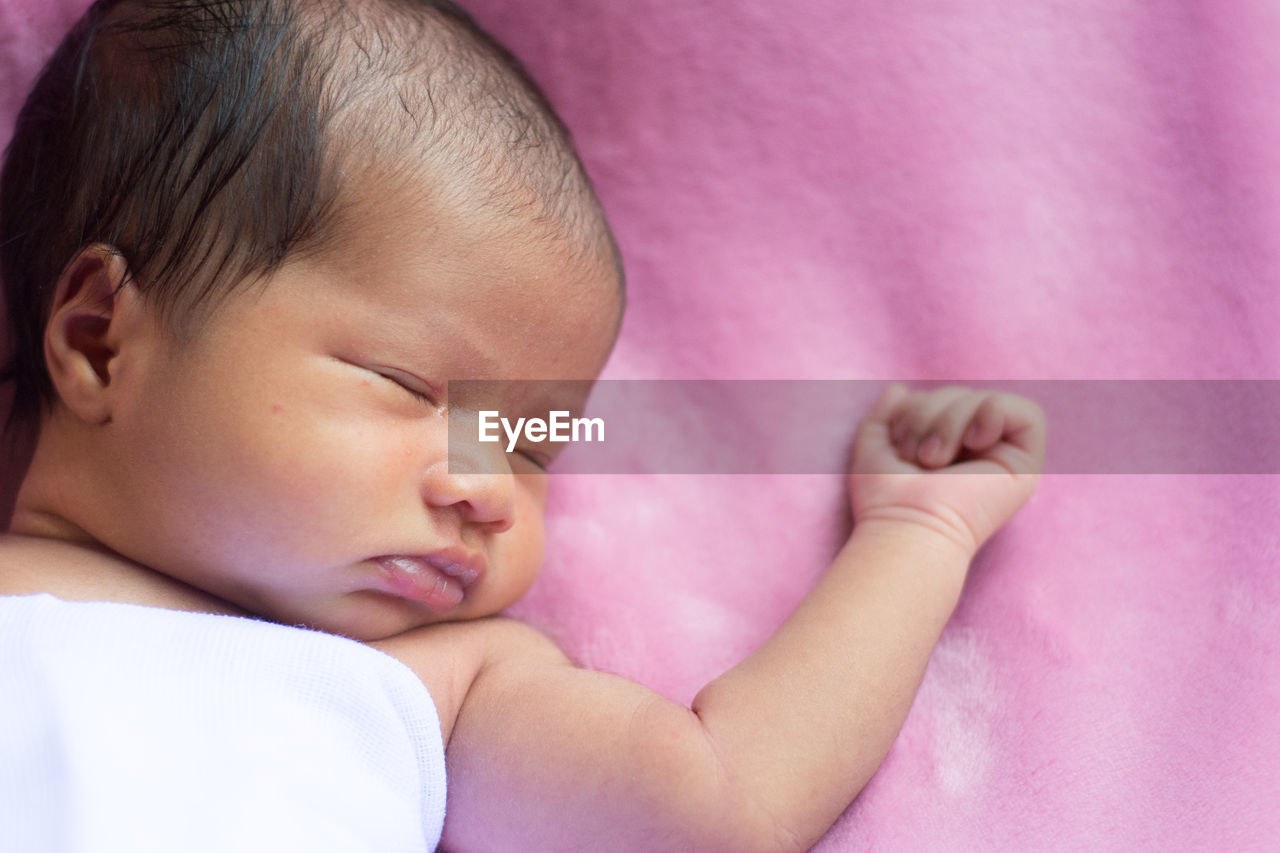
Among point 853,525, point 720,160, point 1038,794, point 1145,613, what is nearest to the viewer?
point 1038,794

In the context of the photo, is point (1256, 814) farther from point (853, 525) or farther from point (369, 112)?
point (369, 112)

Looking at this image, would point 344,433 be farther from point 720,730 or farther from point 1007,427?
point 1007,427

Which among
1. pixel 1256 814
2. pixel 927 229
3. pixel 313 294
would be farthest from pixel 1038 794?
pixel 313 294

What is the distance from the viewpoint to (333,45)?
0.95 m

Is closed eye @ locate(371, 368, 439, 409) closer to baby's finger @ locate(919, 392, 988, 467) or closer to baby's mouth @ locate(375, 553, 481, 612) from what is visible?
baby's mouth @ locate(375, 553, 481, 612)

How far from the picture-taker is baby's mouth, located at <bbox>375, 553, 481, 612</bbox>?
36.1 inches

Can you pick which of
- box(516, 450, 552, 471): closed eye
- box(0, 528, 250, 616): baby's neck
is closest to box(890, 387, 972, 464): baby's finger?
box(516, 450, 552, 471): closed eye

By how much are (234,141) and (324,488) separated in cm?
30

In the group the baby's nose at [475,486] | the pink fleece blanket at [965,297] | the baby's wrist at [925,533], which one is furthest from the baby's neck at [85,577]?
the baby's wrist at [925,533]

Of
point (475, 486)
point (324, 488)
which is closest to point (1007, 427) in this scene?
point (475, 486)

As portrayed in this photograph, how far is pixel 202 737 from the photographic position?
2.67 feet

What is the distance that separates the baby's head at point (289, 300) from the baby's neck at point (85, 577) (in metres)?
0.02

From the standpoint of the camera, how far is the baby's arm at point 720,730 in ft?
2.91

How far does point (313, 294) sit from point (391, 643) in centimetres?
31
